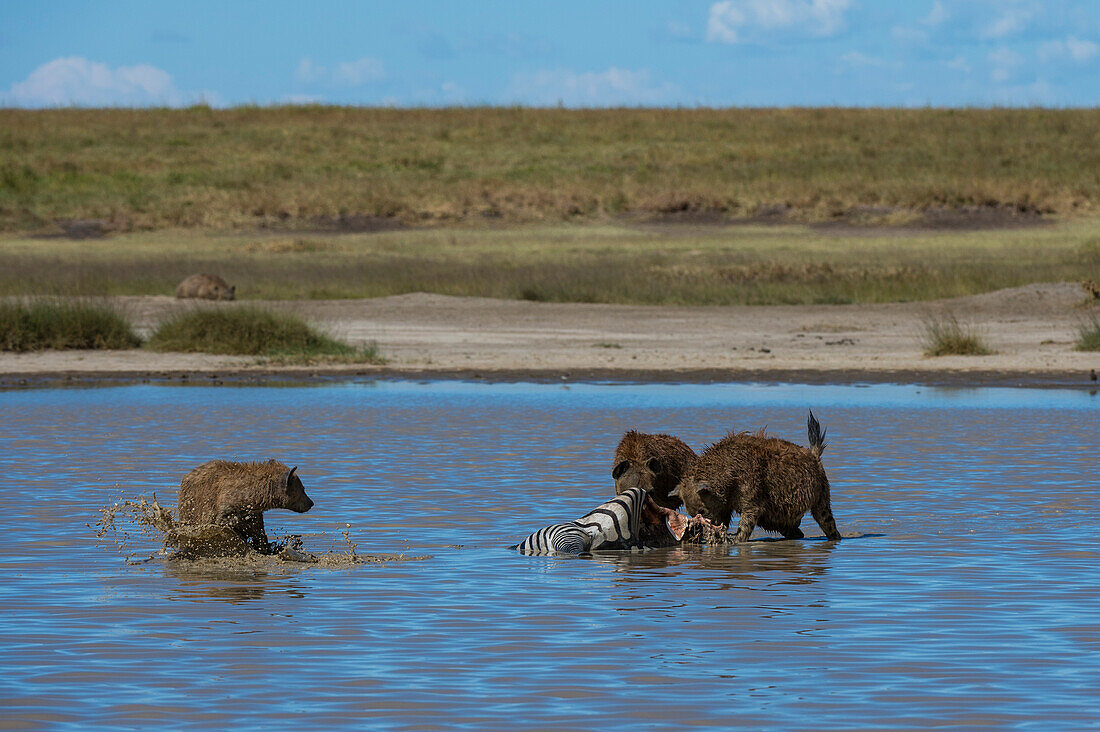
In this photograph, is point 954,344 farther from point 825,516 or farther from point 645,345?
point 825,516

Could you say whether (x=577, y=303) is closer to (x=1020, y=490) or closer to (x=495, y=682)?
(x=1020, y=490)

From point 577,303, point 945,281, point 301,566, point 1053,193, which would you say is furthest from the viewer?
point 1053,193

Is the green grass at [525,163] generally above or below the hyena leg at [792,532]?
above

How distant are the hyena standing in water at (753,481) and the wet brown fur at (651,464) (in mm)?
95

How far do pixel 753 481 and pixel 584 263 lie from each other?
3239 cm

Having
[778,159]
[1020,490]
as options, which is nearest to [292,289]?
[1020,490]

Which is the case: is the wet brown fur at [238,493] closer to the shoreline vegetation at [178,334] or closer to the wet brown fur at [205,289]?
the shoreline vegetation at [178,334]

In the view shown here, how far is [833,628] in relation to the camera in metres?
7.41

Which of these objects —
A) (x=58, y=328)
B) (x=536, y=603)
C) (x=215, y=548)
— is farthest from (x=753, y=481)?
(x=58, y=328)

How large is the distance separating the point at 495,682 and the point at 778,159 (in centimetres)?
6290

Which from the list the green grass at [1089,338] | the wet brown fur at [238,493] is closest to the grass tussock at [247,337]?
the green grass at [1089,338]

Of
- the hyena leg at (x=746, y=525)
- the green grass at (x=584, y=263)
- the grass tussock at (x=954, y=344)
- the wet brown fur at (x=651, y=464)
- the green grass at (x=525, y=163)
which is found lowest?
the hyena leg at (x=746, y=525)

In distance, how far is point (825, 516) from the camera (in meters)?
9.77

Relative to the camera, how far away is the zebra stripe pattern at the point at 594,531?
9375mm
